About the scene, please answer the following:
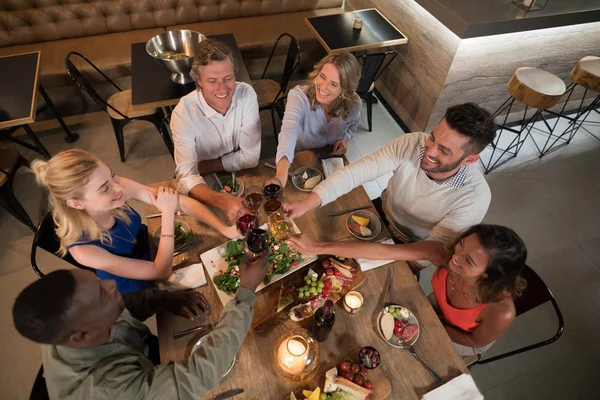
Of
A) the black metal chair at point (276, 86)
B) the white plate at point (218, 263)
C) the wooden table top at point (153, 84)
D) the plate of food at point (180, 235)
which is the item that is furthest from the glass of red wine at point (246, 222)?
the black metal chair at point (276, 86)

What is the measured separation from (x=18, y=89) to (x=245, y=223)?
2455 mm

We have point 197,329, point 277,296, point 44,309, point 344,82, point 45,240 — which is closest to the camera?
point 44,309

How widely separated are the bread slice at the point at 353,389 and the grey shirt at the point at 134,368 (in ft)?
1.24

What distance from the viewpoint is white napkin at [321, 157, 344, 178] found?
187 cm

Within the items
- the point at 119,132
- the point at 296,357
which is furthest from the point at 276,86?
the point at 296,357

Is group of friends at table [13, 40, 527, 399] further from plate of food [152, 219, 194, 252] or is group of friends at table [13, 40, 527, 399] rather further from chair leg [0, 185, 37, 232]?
chair leg [0, 185, 37, 232]

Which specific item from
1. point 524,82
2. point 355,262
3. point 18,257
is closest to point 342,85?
point 355,262

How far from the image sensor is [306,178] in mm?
1829

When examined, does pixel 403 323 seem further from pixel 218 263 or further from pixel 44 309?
pixel 44 309

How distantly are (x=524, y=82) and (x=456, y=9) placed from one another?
833mm

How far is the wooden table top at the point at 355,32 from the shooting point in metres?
3.13

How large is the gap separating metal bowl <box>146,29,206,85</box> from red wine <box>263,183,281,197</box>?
1.58 meters

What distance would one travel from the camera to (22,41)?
348cm

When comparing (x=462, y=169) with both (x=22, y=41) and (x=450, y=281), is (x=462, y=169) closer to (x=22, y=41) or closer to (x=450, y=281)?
(x=450, y=281)
